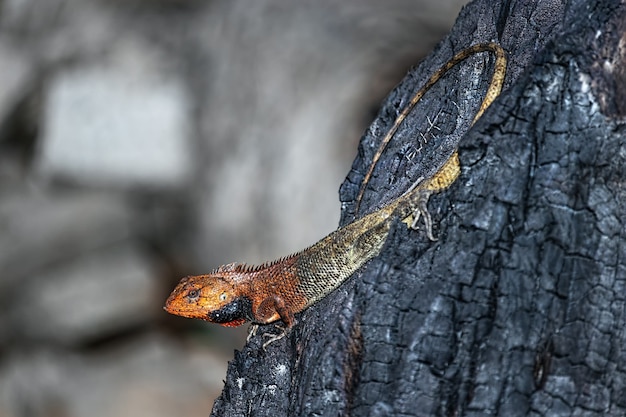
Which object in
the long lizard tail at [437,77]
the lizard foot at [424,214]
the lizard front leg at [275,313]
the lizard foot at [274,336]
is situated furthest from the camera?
the lizard front leg at [275,313]

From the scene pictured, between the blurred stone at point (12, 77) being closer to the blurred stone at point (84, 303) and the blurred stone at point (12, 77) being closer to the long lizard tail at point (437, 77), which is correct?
the blurred stone at point (84, 303)

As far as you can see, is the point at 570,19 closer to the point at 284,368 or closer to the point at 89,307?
the point at 284,368

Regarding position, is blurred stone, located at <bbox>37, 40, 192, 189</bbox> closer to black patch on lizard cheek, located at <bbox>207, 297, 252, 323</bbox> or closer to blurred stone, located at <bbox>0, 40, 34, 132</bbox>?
blurred stone, located at <bbox>0, 40, 34, 132</bbox>

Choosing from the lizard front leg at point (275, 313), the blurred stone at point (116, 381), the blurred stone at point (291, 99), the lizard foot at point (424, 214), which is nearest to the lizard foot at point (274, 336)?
the lizard front leg at point (275, 313)

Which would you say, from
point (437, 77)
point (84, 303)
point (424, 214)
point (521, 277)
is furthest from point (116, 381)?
point (521, 277)

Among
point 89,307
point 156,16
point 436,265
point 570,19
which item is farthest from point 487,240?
point 89,307

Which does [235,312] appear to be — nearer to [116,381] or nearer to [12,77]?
[116,381]
